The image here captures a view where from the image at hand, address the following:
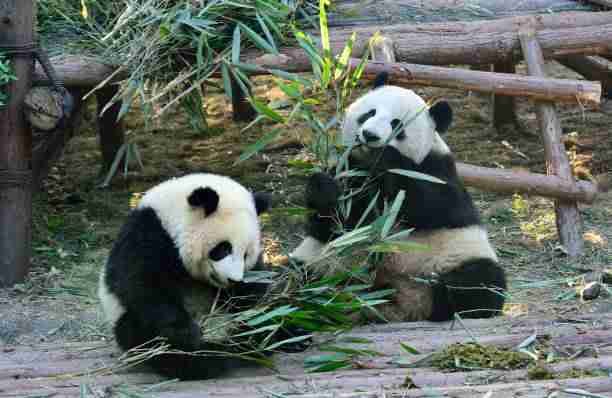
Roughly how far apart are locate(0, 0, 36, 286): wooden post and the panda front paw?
229 cm

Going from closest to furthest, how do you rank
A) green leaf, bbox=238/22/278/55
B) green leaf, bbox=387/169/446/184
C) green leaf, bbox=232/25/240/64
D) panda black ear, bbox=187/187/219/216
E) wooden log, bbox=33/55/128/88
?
panda black ear, bbox=187/187/219/216, green leaf, bbox=387/169/446/184, green leaf, bbox=232/25/240/64, green leaf, bbox=238/22/278/55, wooden log, bbox=33/55/128/88

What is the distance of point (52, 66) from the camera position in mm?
6141

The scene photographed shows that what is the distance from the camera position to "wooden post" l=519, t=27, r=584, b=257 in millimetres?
6539

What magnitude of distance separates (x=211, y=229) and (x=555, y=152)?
11.3ft

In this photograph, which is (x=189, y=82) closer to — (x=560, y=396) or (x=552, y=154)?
(x=552, y=154)

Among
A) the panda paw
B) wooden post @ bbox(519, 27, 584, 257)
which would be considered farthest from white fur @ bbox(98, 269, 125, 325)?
wooden post @ bbox(519, 27, 584, 257)

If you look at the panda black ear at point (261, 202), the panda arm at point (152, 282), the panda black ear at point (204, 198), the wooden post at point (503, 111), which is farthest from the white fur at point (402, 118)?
the wooden post at point (503, 111)

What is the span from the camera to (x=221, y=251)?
3.96 metres

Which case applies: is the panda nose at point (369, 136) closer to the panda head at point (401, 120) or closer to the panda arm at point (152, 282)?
the panda head at point (401, 120)

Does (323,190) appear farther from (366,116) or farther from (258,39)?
(258,39)

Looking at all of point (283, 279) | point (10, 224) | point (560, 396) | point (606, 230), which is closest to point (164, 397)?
point (283, 279)

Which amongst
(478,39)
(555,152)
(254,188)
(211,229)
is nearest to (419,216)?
(211,229)

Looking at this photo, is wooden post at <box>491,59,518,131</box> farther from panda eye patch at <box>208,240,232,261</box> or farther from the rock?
panda eye patch at <box>208,240,232,261</box>

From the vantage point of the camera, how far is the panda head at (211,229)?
3.92 meters
